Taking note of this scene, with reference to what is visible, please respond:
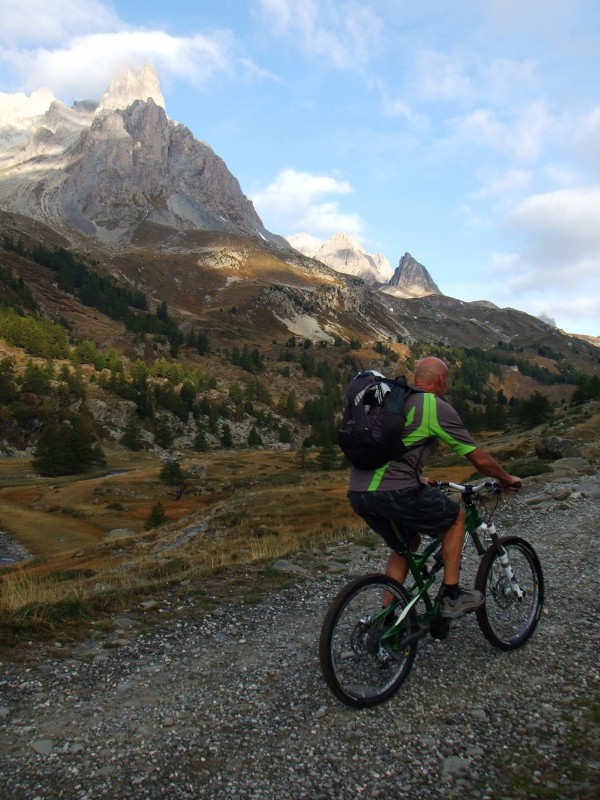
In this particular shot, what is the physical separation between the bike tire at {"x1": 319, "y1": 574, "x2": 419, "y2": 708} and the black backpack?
1524 millimetres

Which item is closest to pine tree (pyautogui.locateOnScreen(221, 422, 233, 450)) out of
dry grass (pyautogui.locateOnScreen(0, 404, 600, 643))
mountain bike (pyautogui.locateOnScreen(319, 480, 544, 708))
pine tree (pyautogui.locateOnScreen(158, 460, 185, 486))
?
dry grass (pyautogui.locateOnScreen(0, 404, 600, 643))

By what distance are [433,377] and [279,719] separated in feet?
14.7

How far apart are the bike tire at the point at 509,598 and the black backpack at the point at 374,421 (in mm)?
2413

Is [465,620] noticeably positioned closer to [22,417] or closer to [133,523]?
[133,523]

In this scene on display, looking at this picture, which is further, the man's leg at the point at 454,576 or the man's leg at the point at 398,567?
the man's leg at the point at 398,567

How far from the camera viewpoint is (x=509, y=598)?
7.84 metres

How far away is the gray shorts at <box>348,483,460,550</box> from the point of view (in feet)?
22.1

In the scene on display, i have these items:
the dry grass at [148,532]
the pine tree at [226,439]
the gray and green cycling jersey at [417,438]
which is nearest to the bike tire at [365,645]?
the gray and green cycling jersey at [417,438]

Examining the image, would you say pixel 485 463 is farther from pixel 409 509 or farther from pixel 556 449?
pixel 556 449

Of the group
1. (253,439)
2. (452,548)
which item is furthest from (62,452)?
(452,548)

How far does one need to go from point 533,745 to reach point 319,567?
25.3 feet

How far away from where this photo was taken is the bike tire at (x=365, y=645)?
6.13 metres

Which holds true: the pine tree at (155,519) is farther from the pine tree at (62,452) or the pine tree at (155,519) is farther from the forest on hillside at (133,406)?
the pine tree at (62,452)

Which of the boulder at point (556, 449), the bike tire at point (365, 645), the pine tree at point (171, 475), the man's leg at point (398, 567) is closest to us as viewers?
the bike tire at point (365, 645)
